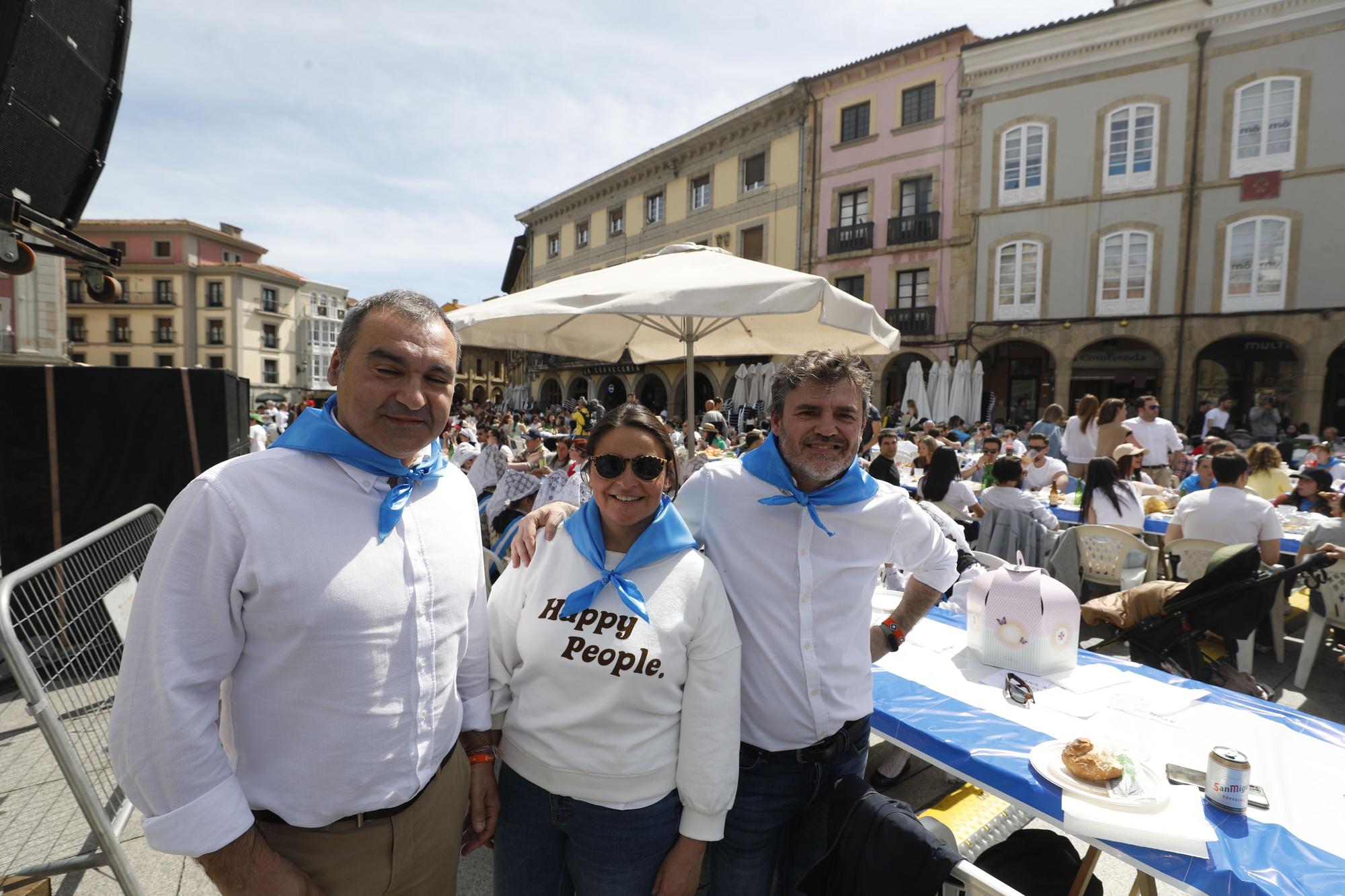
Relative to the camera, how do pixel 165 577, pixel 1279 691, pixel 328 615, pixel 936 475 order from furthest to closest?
pixel 936 475 → pixel 1279 691 → pixel 328 615 → pixel 165 577

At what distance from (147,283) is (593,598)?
184 ft

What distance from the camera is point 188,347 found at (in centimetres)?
4441

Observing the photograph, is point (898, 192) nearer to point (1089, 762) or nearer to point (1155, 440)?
point (1155, 440)

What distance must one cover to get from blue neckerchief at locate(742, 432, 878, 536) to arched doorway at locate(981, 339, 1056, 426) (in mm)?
18505

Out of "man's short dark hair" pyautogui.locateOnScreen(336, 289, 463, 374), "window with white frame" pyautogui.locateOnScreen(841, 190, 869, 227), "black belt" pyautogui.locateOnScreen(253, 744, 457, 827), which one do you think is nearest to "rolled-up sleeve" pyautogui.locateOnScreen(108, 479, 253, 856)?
"black belt" pyautogui.locateOnScreen(253, 744, 457, 827)

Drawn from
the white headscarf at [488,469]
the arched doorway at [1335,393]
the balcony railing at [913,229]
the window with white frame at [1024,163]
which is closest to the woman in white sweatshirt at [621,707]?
the white headscarf at [488,469]

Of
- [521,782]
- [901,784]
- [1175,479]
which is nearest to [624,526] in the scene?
[521,782]

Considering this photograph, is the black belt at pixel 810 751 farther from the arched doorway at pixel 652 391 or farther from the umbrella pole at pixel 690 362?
the arched doorway at pixel 652 391

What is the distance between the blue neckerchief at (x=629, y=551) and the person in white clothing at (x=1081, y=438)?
28.0 feet

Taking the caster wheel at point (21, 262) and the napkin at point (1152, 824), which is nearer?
the napkin at point (1152, 824)

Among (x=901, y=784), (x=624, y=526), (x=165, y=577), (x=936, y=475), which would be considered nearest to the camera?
(x=165, y=577)

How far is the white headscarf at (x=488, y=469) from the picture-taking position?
6.86 m

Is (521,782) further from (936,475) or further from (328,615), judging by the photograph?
(936,475)

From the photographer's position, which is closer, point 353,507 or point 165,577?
point 165,577
